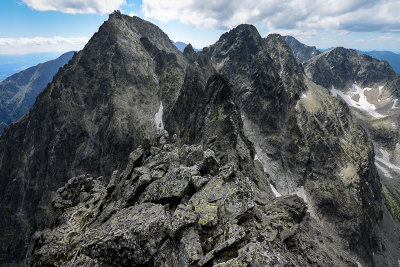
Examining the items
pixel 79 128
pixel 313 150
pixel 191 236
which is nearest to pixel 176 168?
pixel 191 236

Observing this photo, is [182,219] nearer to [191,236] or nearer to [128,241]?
[191,236]

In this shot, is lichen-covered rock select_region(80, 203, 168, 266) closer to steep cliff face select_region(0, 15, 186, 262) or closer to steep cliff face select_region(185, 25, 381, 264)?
steep cliff face select_region(0, 15, 186, 262)

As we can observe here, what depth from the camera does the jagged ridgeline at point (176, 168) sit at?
46.8 feet

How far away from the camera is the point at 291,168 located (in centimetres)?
12331

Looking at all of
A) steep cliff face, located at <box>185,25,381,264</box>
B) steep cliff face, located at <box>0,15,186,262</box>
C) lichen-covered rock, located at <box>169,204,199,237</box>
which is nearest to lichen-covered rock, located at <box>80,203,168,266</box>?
lichen-covered rock, located at <box>169,204,199,237</box>

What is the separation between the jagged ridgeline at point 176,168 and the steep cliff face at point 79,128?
1.88 ft

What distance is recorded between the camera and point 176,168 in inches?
790

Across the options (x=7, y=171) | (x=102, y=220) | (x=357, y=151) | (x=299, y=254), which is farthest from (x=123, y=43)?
(x=357, y=151)

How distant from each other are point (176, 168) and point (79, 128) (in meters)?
96.4

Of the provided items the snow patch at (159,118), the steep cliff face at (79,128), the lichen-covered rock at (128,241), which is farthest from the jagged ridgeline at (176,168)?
the snow patch at (159,118)

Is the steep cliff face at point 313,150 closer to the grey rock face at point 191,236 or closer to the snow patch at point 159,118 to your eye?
the snow patch at point 159,118

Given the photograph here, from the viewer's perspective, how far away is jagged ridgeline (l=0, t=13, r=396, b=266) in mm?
14273

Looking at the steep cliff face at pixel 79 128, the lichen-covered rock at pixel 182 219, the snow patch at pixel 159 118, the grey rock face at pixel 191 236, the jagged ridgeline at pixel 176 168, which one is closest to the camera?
the grey rock face at pixel 191 236

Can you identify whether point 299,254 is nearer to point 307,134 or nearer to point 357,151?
point 307,134
